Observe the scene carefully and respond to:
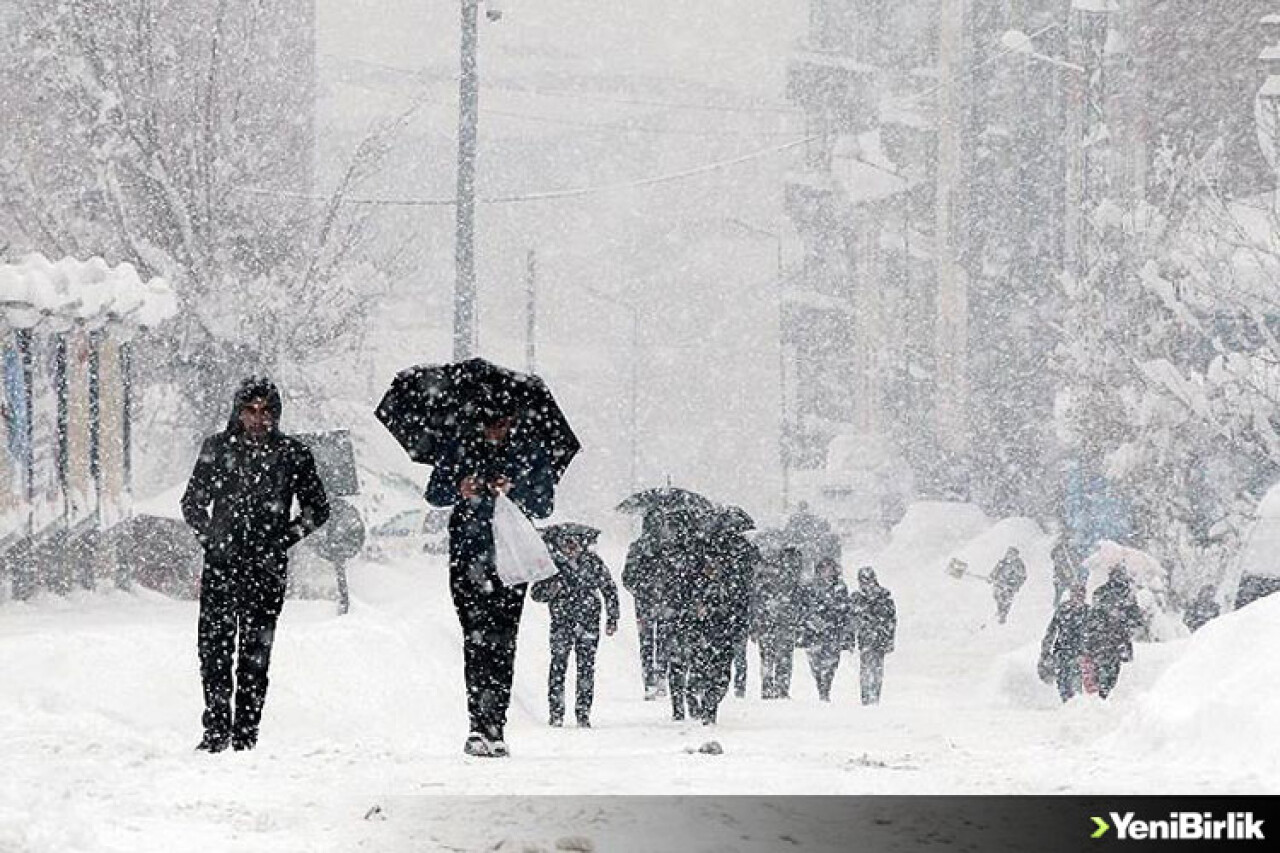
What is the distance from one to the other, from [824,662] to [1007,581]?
12.4 m

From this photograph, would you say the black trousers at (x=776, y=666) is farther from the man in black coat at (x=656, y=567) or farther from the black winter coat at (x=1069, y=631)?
the man in black coat at (x=656, y=567)

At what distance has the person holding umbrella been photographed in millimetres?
9406

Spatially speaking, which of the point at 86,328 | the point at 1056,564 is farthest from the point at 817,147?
the point at 86,328

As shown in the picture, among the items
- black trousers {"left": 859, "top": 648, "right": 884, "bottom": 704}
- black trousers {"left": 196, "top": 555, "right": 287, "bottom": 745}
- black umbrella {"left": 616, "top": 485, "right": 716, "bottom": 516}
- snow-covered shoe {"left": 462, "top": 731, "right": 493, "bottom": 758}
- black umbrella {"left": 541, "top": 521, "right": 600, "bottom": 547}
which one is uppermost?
black trousers {"left": 196, "top": 555, "right": 287, "bottom": 745}

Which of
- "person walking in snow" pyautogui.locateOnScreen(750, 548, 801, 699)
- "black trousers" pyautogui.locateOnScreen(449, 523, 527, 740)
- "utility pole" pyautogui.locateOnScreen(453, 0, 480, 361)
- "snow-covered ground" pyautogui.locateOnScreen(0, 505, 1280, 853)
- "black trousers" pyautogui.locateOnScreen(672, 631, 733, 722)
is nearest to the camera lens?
"snow-covered ground" pyautogui.locateOnScreen(0, 505, 1280, 853)

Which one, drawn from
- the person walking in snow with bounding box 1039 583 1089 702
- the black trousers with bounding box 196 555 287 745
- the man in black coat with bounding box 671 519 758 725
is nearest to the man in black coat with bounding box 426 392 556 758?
the black trousers with bounding box 196 555 287 745

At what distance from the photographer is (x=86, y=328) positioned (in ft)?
61.3

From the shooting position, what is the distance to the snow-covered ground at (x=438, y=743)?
695 centimetres

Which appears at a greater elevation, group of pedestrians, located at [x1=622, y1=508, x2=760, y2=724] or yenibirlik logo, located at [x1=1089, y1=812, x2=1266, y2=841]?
yenibirlik logo, located at [x1=1089, y1=812, x2=1266, y2=841]

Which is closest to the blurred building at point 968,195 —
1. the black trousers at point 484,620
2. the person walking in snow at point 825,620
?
the person walking in snow at point 825,620

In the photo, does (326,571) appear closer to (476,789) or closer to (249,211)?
(249,211)

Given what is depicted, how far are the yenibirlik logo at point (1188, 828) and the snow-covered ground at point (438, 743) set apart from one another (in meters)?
0.84

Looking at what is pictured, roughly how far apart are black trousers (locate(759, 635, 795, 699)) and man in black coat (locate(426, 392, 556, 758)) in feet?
34.2

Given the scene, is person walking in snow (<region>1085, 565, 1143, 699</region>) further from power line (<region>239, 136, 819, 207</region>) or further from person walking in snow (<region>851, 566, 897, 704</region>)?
power line (<region>239, 136, 819, 207</region>)
